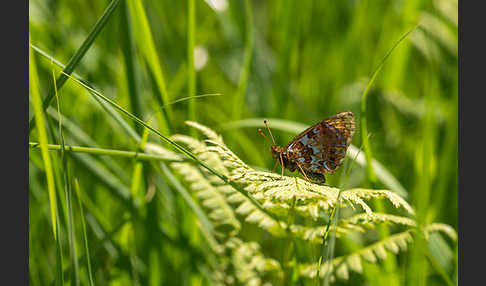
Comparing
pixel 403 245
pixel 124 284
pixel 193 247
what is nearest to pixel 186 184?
pixel 193 247

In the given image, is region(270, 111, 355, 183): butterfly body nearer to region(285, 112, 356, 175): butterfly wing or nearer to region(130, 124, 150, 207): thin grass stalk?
region(285, 112, 356, 175): butterfly wing

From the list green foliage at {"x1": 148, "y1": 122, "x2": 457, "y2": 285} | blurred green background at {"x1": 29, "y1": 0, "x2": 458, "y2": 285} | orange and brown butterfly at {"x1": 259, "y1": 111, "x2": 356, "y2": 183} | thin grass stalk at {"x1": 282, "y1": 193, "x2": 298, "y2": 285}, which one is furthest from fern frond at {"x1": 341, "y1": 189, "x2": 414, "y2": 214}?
blurred green background at {"x1": 29, "y1": 0, "x2": 458, "y2": 285}

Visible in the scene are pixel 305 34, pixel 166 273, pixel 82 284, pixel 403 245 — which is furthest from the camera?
pixel 305 34

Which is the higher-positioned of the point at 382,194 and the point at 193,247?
the point at 382,194

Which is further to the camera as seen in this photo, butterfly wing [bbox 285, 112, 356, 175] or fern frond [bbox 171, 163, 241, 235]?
fern frond [bbox 171, 163, 241, 235]

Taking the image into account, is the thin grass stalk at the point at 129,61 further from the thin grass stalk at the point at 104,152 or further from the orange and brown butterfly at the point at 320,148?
the orange and brown butterfly at the point at 320,148

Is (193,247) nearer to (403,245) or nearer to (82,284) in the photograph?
(82,284)

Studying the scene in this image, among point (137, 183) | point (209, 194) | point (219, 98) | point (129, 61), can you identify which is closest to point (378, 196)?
point (209, 194)

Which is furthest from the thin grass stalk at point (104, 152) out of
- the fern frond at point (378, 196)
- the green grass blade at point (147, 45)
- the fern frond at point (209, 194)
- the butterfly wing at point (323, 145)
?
the fern frond at point (378, 196)
